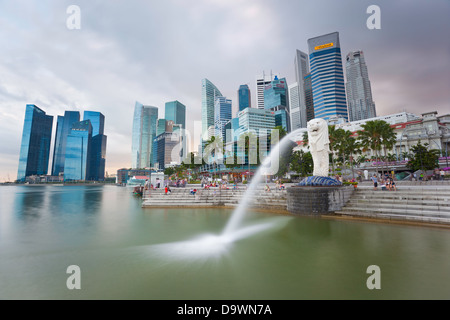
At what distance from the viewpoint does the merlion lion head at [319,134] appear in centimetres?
1680

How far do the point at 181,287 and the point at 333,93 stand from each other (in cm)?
18099

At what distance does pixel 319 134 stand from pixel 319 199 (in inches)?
226

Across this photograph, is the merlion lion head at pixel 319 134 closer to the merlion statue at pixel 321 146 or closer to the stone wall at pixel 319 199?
the merlion statue at pixel 321 146

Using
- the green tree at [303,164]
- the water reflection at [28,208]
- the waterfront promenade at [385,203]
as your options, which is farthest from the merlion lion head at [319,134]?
the green tree at [303,164]

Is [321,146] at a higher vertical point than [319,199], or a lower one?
higher

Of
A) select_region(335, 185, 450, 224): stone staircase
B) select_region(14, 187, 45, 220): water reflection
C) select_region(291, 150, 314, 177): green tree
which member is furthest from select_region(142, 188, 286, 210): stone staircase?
select_region(291, 150, 314, 177): green tree

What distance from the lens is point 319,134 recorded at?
17000 millimetres

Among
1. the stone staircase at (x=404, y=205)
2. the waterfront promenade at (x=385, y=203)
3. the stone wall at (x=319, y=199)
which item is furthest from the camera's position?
the stone wall at (x=319, y=199)

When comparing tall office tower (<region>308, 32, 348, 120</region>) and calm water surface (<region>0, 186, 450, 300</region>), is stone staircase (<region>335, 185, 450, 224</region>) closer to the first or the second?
calm water surface (<region>0, 186, 450, 300</region>)

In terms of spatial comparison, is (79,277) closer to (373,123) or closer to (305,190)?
(305,190)

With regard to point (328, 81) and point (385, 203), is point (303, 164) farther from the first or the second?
point (328, 81)

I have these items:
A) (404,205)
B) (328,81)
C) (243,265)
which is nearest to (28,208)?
(243,265)

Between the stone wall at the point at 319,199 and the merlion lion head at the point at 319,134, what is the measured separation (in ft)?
12.3

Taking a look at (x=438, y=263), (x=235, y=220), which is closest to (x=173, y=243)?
(x=235, y=220)
